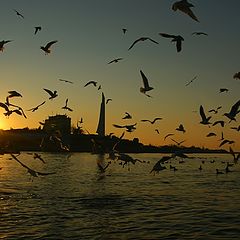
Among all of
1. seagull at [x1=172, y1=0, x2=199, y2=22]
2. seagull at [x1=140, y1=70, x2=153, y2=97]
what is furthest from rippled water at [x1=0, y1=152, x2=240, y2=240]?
seagull at [x1=172, y1=0, x2=199, y2=22]

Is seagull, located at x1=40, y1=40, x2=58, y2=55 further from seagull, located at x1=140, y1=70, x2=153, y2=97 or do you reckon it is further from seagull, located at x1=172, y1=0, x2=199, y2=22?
seagull, located at x1=172, y1=0, x2=199, y2=22

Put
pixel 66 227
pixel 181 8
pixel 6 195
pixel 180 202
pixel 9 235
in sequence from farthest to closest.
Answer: pixel 6 195 < pixel 180 202 < pixel 66 227 < pixel 9 235 < pixel 181 8

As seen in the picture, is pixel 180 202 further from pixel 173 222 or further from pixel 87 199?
pixel 173 222

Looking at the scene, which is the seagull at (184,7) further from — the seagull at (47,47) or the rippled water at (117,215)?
the rippled water at (117,215)

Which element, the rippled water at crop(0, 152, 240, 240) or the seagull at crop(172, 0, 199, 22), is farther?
the rippled water at crop(0, 152, 240, 240)

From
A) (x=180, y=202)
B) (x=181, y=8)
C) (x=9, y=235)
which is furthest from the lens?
(x=180, y=202)

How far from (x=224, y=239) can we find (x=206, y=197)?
67.1ft

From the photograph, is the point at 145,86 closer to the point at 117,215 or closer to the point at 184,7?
the point at 184,7

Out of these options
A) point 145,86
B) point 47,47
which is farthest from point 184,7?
point 47,47

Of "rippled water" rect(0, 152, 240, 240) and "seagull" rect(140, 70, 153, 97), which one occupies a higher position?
"seagull" rect(140, 70, 153, 97)

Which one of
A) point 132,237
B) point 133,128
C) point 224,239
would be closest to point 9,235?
point 132,237

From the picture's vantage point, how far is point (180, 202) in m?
40.4

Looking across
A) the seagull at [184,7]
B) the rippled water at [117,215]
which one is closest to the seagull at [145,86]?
the seagull at [184,7]

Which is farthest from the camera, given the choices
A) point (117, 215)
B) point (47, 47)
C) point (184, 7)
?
point (117, 215)
